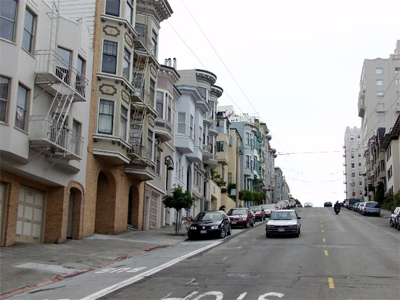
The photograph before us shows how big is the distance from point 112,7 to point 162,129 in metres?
9.99

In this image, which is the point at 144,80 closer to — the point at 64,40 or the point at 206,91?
the point at 64,40

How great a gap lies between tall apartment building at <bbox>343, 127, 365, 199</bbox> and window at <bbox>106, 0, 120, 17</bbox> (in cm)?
14145

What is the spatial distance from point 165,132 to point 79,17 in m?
10.8

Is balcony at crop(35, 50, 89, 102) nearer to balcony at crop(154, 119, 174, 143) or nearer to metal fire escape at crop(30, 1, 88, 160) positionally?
metal fire escape at crop(30, 1, 88, 160)

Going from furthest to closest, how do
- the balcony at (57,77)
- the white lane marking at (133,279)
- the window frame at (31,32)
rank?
the balcony at (57,77)
the window frame at (31,32)
the white lane marking at (133,279)

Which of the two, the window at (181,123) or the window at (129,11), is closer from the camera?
the window at (129,11)

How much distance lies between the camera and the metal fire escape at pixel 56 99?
66.2 ft

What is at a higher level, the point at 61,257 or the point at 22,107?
the point at 22,107

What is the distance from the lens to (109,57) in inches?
1077

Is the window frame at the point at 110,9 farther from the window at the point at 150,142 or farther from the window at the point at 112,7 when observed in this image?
the window at the point at 150,142

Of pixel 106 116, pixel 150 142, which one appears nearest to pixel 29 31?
pixel 106 116

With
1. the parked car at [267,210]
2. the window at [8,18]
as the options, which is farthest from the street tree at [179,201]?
the parked car at [267,210]

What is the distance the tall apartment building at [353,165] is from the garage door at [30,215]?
481 feet

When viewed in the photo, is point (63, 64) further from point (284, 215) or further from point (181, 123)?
point (181, 123)
